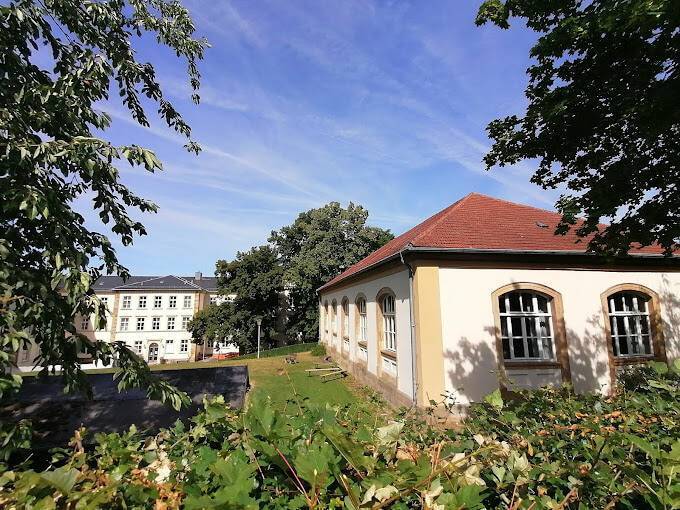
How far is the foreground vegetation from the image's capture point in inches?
41.8

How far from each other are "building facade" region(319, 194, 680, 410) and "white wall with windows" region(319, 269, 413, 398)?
58 mm

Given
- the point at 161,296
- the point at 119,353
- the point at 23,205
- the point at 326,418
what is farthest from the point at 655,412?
the point at 161,296

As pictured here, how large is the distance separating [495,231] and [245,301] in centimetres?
2942

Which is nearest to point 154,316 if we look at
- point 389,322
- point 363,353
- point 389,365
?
point 363,353

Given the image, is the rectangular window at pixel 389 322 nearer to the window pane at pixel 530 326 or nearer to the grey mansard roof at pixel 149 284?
the window pane at pixel 530 326

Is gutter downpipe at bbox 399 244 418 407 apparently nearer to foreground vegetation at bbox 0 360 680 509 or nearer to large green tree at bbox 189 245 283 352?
foreground vegetation at bbox 0 360 680 509

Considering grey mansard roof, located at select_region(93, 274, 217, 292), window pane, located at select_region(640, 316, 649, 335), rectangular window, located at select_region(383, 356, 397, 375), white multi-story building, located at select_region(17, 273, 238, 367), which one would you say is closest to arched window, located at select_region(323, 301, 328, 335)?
rectangular window, located at select_region(383, 356, 397, 375)

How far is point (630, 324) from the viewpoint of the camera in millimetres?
11391

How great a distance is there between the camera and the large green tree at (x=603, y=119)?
550 centimetres

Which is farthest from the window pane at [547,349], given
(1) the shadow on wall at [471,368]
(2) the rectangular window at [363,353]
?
(2) the rectangular window at [363,353]

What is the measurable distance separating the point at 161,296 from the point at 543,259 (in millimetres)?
48904

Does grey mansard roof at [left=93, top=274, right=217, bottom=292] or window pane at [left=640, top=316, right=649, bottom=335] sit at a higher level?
grey mansard roof at [left=93, top=274, right=217, bottom=292]

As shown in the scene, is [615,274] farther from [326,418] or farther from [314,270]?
[314,270]

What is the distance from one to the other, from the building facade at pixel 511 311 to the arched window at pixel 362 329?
1981mm
